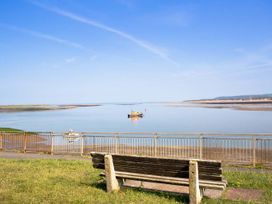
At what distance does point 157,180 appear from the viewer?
6824 mm

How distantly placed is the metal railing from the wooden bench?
22.3 ft

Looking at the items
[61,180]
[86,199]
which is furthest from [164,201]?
[61,180]

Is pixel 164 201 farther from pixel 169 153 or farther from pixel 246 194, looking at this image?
pixel 169 153

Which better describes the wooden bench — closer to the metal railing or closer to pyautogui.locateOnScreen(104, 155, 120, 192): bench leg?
pyautogui.locateOnScreen(104, 155, 120, 192): bench leg

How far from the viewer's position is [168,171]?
22.1 ft

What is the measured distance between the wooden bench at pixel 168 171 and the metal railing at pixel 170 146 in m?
6.80

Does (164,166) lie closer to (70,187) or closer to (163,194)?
(163,194)

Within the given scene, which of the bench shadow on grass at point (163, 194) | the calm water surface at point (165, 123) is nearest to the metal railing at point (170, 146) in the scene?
the bench shadow on grass at point (163, 194)

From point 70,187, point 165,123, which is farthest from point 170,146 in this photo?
point 165,123

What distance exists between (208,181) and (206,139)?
7.84 m

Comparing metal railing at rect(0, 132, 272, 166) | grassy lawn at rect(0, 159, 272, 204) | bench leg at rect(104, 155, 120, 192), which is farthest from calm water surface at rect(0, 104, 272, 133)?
bench leg at rect(104, 155, 120, 192)

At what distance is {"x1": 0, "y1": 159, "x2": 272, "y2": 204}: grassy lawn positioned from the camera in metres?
6.70

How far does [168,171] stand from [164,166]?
13 cm

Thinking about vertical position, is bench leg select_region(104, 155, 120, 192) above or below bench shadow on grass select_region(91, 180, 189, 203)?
above
